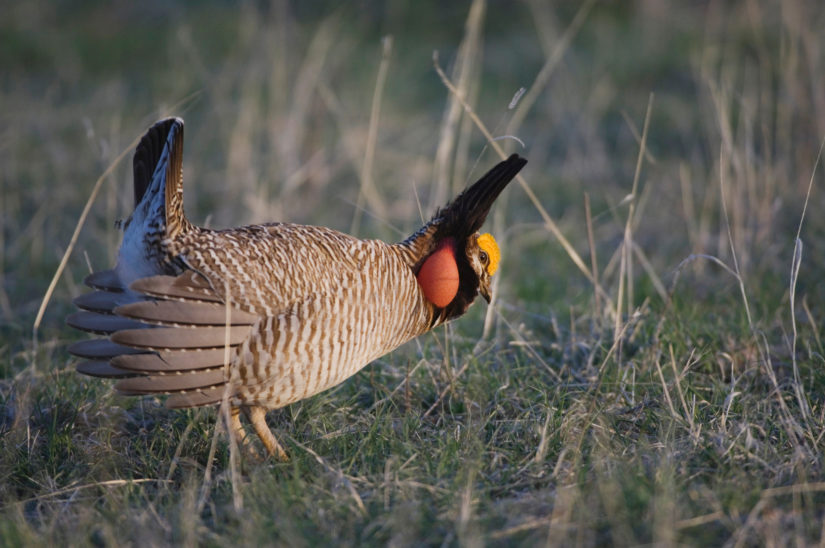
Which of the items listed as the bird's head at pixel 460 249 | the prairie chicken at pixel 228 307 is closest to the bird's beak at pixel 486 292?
the bird's head at pixel 460 249

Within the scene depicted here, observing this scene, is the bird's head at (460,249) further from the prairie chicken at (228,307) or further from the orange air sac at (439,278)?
the prairie chicken at (228,307)

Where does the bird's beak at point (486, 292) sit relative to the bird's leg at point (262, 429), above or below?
above

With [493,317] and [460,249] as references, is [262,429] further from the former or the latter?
[493,317]

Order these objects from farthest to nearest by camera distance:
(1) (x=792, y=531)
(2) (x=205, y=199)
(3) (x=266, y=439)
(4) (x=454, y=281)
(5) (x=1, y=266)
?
(2) (x=205, y=199) → (5) (x=1, y=266) → (4) (x=454, y=281) → (3) (x=266, y=439) → (1) (x=792, y=531)

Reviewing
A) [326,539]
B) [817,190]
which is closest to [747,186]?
[817,190]

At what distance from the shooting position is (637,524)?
2.41 metres

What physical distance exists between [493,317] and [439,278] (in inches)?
42.2

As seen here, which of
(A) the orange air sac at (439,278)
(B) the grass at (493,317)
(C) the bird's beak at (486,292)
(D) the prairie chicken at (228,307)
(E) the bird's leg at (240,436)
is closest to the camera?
(B) the grass at (493,317)

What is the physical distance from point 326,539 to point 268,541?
169 millimetres

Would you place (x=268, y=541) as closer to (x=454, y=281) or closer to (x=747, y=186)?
(x=454, y=281)

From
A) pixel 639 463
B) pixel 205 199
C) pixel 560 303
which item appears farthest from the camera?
pixel 205 199

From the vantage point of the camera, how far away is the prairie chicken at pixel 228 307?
2807 mm

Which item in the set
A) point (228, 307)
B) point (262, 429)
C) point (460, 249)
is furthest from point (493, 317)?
point (228, 307)

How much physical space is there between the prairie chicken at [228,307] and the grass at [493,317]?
0.32 meters
